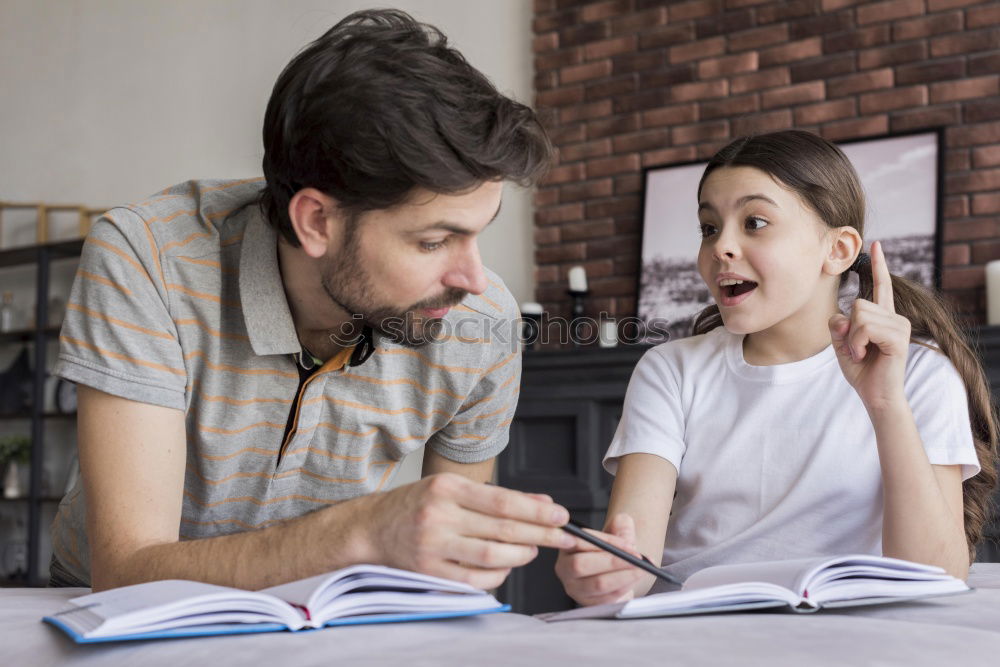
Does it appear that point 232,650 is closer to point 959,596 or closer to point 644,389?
point 959,596

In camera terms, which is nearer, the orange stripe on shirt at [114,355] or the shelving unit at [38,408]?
the orange stripe on shirt at [114,355]

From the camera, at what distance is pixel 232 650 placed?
737mm

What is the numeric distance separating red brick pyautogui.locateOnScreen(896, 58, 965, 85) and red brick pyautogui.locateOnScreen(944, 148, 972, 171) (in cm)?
27

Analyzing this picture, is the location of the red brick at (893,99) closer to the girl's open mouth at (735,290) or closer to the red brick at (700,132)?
the red brick at (700,132)

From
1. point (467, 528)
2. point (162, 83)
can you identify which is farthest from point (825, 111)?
point (162, 83)

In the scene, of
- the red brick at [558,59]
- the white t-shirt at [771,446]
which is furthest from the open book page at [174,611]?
the red brick at [558,59]

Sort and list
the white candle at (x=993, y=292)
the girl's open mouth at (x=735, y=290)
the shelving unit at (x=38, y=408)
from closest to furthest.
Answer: the girl's open mouth at (x=735, y=290) → the white candle at (x=993, y=292) → the shelving unit at (x=38, y=408)

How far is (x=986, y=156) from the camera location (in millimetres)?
3328

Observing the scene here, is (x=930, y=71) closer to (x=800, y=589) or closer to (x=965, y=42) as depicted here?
(x=965, y=42)

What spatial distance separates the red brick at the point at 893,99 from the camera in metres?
3.45

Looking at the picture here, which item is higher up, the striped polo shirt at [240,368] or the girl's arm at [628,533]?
the striped polo shirt at [240,368]

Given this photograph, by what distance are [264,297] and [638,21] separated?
119 inches

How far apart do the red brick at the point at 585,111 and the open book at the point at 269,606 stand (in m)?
3.34

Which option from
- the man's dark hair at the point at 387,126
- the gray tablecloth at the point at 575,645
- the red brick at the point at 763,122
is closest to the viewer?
the gray tablecloth at the point at 575,645
